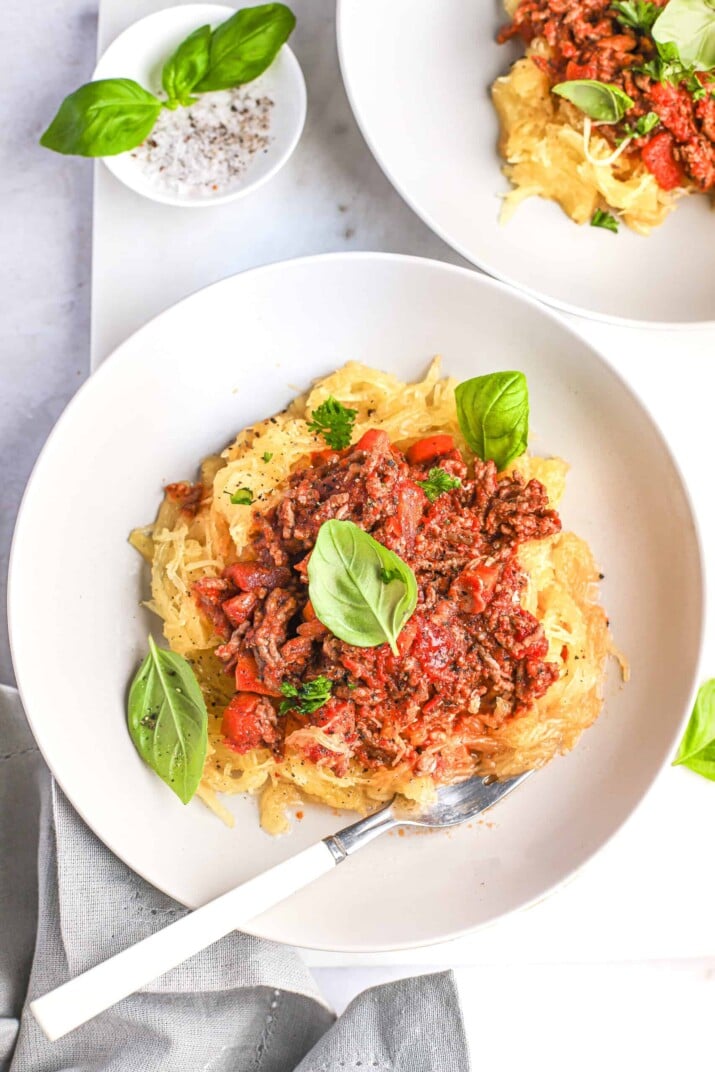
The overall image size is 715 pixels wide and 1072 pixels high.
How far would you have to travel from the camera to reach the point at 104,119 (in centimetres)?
387

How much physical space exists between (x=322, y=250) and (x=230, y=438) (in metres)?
0.97

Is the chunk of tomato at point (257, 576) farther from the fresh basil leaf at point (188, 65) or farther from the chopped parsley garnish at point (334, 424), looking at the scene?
the fresh basil leaf at point (188, 65)

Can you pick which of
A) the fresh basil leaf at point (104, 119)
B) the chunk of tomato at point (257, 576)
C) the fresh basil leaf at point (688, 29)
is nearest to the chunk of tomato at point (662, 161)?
the fresh basil leaf at point (688, 29)

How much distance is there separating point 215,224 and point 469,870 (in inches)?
114

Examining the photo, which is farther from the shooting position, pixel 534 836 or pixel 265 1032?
pixel 265 1032

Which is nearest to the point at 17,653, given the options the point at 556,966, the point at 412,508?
the point at 412,508

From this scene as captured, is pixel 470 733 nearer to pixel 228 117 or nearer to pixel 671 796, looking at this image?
pixel 671 796

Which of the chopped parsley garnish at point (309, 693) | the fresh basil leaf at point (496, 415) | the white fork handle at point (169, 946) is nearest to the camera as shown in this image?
the white fork handle at point (169, 946)

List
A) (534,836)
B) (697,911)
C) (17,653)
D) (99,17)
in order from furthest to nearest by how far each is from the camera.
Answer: (99,17)
(697,911)
(534,836)
(17,653)

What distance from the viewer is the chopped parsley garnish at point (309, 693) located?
3309mm

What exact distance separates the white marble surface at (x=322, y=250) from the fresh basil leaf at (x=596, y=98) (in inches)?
31.3

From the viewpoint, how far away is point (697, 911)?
398 centimetres

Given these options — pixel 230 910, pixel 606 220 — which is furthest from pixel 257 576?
pixel 606 220

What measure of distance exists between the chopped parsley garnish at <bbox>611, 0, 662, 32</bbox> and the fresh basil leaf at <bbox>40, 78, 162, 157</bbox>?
1.95m
